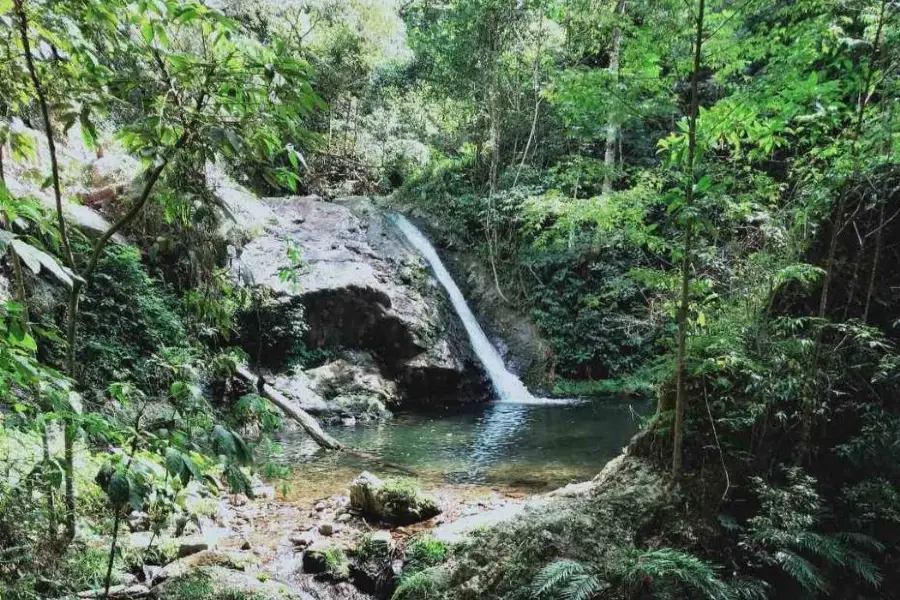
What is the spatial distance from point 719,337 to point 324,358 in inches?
371

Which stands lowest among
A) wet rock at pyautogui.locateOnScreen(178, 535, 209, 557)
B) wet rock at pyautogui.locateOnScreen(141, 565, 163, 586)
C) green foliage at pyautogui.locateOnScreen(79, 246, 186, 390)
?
wet rock at pyautogui.locateOnScreen(178, 535, 209, 557)

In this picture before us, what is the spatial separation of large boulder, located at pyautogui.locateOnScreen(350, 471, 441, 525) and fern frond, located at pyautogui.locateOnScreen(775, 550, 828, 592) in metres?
3.12

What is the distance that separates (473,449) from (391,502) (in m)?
3.25

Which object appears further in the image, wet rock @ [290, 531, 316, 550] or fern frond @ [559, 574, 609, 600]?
wet rock @ [290, 531, 316, 550]

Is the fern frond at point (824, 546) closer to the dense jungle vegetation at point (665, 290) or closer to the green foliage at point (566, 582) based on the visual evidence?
the dense jungle vegetation at point (665, 290)

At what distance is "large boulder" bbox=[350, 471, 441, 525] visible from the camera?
517 centimetres

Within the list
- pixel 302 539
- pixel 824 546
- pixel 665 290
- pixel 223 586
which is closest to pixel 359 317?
pixel 302 539

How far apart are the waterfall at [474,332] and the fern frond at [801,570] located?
402 inches

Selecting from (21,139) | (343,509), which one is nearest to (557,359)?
(343,509)

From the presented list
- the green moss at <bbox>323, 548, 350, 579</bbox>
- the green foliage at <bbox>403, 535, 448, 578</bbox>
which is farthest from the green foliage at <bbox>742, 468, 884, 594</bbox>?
the green moss at <bbox>323, 548, 350, 579</bbox>

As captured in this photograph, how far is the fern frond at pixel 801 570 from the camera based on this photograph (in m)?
2.91

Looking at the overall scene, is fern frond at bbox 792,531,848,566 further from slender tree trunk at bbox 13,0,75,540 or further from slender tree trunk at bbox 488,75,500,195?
slender tree trunk at bbox 488,75,500,195

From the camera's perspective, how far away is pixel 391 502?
5.22 m

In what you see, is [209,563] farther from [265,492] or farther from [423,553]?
[265,492]
